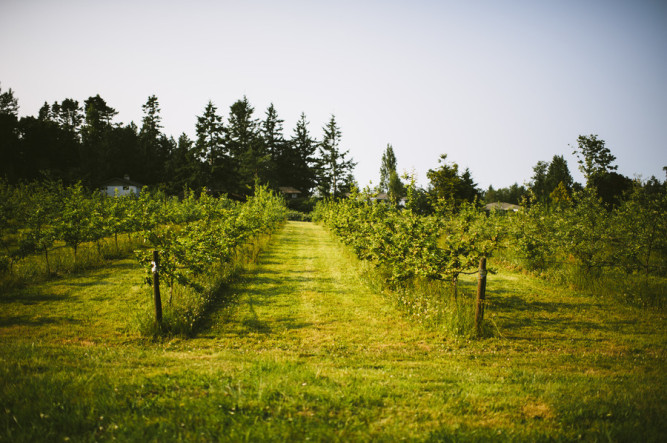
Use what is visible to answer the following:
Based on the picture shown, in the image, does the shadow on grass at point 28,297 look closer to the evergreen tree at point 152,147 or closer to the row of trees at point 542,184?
the row of trees at point 542,184

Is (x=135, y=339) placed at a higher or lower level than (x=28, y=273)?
lower

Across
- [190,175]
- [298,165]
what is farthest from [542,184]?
[190,175]

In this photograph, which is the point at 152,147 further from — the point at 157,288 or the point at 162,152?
the point at 157,288

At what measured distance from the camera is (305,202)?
175 ft

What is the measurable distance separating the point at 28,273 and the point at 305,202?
4471 centimetres

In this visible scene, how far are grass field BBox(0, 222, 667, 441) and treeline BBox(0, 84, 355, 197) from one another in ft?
114

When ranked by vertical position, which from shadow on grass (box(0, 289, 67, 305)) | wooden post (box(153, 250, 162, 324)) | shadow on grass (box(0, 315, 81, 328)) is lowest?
shadow on grass (box(0, 315, 81, 328))

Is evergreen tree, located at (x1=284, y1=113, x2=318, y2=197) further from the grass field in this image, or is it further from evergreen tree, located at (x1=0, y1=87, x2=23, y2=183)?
the grass field

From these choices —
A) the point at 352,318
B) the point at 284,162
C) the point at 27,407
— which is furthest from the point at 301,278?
the point at 284,162

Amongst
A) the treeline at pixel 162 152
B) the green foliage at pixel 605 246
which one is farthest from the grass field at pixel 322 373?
the treeline at pixel 162 152

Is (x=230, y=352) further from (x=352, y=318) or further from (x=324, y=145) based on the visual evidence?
(x=324, y=145)

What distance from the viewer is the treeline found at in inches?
1795

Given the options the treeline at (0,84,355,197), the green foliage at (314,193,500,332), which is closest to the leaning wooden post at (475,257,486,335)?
the green foliage at (314,193,500,332)

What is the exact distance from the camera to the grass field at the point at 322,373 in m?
2.81
